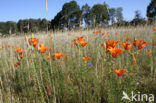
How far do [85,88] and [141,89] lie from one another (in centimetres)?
65

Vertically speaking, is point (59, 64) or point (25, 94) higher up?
point (59, 64)

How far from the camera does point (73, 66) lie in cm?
172

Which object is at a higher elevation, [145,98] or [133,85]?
[133,85]

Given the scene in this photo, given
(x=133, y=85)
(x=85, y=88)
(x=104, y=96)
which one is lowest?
(x=104, y=96)

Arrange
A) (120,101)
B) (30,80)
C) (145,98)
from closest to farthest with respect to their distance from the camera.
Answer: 1. (120,101)
2. (145,98)
3. (30,80)

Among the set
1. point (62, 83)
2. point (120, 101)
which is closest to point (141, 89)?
point (120, 101)

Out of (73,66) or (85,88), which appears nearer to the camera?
(85,88)

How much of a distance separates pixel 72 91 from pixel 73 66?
1.97 ft

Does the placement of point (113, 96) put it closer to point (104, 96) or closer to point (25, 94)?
point (104, 96)

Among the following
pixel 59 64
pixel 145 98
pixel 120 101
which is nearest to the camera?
pixel 120 101

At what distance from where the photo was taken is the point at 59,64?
60.9 inches

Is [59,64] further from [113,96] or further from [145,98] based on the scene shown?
[145,98]

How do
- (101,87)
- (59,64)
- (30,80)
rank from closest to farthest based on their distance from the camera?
(101,87), (30,80), (59,64)

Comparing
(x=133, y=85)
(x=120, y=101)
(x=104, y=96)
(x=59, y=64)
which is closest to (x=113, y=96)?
(x=120, y=101)
